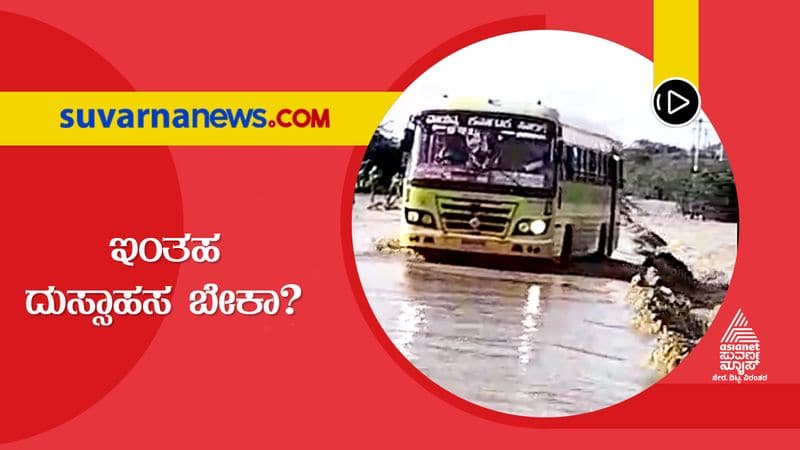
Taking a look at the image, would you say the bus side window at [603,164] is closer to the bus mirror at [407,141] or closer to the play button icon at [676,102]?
the play button icon at [676,102]

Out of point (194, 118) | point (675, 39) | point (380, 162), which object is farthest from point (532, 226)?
point (194, 118)

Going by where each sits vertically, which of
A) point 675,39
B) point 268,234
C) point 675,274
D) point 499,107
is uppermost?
point 675,39

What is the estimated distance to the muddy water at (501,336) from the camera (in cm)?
346

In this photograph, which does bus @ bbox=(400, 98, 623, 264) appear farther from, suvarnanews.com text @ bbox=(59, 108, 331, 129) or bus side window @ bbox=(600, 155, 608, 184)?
suvarnanews.com text @ bbox=(59, 108, 331, 129)

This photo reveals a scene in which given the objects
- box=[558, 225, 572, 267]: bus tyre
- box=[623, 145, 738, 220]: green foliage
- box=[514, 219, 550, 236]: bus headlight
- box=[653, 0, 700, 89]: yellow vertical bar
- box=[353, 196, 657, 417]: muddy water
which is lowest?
box=[353, 196, 657, 417]: muddy water

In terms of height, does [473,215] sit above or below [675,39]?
below

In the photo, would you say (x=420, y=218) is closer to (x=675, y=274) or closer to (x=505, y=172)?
(x=505, y=172)

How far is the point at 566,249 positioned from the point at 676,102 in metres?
0.53

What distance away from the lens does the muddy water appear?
3463mm

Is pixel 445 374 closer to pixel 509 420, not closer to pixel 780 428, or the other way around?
pixel 509 420

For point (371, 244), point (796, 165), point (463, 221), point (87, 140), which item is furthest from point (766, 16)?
point (87, 140)

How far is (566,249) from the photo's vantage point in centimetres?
350

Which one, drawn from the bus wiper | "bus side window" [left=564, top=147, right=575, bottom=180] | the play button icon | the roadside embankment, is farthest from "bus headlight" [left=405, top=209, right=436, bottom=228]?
the play button icon

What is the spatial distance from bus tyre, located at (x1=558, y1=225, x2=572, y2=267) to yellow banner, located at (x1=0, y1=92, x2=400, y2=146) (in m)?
0.63
